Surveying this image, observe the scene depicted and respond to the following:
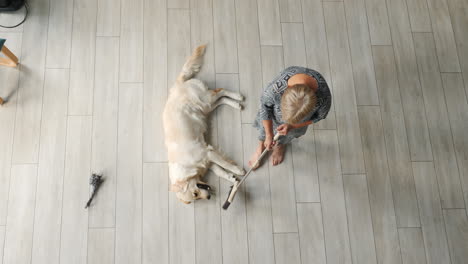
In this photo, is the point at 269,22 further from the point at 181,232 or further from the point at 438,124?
the point at 181,232

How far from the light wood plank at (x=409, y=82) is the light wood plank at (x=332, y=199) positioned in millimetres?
541

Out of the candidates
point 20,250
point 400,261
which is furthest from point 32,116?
point 400,261

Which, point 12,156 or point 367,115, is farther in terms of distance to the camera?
point 367,115

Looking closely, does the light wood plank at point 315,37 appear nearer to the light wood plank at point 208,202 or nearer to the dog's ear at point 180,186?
the light wood plank at point 208,202

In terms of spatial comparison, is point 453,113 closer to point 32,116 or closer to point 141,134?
point 141,134

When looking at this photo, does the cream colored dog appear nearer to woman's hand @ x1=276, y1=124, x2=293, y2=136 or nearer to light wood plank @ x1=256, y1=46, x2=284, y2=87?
light wood plank @ x1=256, y1=46, x2=284, y2=87

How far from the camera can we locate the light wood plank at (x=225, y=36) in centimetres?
239

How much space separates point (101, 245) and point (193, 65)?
Answer: 1288 millimetres

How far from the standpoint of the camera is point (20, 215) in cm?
209

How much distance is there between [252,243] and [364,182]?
84 cm

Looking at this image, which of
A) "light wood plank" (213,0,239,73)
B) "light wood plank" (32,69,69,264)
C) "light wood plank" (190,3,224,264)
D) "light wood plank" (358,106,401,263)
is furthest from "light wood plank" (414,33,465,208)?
"light wood plank" (32,69,69,264)

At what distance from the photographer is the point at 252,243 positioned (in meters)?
2.11

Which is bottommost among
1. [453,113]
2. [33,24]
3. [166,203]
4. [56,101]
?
[166,203]

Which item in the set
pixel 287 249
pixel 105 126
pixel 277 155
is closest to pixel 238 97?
pixel 277 155
